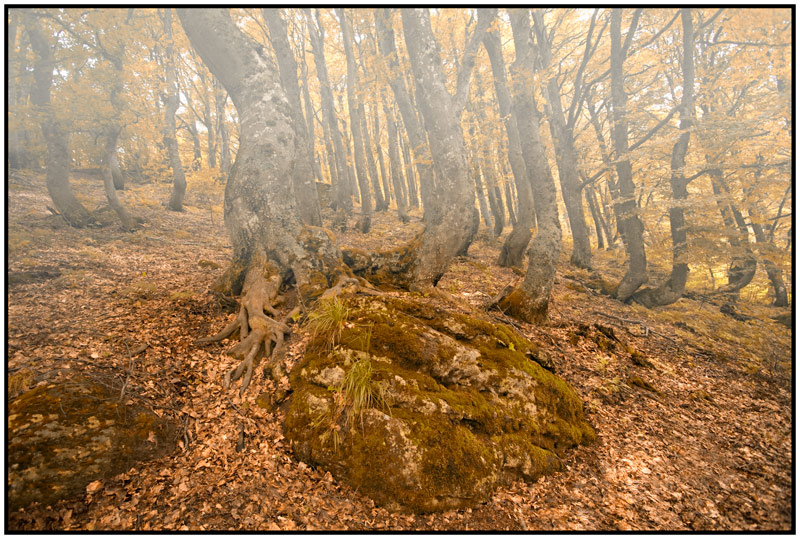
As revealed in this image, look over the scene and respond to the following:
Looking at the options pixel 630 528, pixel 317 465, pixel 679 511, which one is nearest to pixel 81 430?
pixel 317 465

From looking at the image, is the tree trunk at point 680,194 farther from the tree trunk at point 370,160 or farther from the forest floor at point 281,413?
the tree trunk at point 370,160

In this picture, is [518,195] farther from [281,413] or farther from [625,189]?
[281,413]

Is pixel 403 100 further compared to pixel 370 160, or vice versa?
pixel 370 160

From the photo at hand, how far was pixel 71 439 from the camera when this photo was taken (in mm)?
2455

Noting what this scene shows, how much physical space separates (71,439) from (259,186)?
4059 millimetres

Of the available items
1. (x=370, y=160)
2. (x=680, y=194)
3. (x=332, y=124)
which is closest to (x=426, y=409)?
(x=680, y=194)

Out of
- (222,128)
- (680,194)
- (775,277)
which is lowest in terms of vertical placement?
(775,277)

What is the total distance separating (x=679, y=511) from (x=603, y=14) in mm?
14103

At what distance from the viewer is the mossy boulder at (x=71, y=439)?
7.25ft

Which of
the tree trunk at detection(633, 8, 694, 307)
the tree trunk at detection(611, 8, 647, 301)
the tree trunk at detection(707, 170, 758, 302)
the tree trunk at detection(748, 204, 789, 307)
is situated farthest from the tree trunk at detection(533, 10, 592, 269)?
the tree trunk at detection(748, 204, 789, 307)

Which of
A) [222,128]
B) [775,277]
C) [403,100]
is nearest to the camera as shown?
[775,277]

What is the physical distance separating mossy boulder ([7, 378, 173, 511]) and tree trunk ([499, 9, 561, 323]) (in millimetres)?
5491

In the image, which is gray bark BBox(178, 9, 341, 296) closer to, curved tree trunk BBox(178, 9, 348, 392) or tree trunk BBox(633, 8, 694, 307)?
curved tree trunk BBox(178, 9, 348, 392)

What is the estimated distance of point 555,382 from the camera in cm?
388
